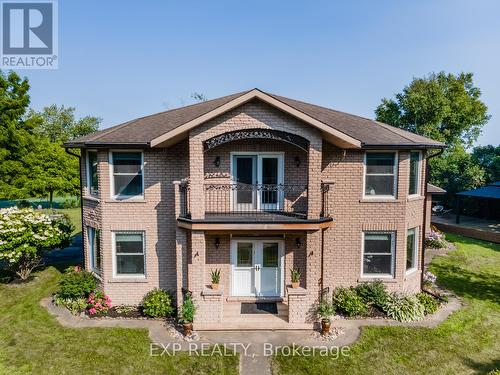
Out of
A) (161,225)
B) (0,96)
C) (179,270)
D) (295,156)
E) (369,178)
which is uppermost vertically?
(0,96)

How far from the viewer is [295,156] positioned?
12.4m

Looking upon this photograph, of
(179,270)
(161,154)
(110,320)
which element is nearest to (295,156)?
(161,154)

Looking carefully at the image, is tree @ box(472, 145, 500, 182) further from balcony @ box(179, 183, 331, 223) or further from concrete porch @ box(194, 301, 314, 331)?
concrete porch @ box(194, 301, 314, 331)

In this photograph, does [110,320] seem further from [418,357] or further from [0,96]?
[0,96]

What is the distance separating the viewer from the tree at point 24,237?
13.6 meters

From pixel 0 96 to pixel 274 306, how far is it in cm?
2788

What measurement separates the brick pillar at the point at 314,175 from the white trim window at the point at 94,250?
29.4 feet

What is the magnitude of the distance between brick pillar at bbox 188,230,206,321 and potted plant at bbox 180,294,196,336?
31 centimetres

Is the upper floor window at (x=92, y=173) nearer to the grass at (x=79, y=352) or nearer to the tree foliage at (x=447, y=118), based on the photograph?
the grass at (x=79, y=352)

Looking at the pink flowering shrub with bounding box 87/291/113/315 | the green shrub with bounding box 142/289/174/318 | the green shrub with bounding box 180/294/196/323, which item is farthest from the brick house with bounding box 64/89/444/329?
the green shrub with bounding box 180/294/196/323

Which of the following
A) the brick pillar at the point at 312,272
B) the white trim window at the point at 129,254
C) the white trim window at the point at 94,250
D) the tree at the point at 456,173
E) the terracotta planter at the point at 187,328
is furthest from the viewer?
the tree at the point at 456,173

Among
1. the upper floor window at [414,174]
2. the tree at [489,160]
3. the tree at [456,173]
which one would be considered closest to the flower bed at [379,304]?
the upper floor window at [414,174]

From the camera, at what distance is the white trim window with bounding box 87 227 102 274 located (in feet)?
43.8

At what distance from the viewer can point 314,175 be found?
1110cm
